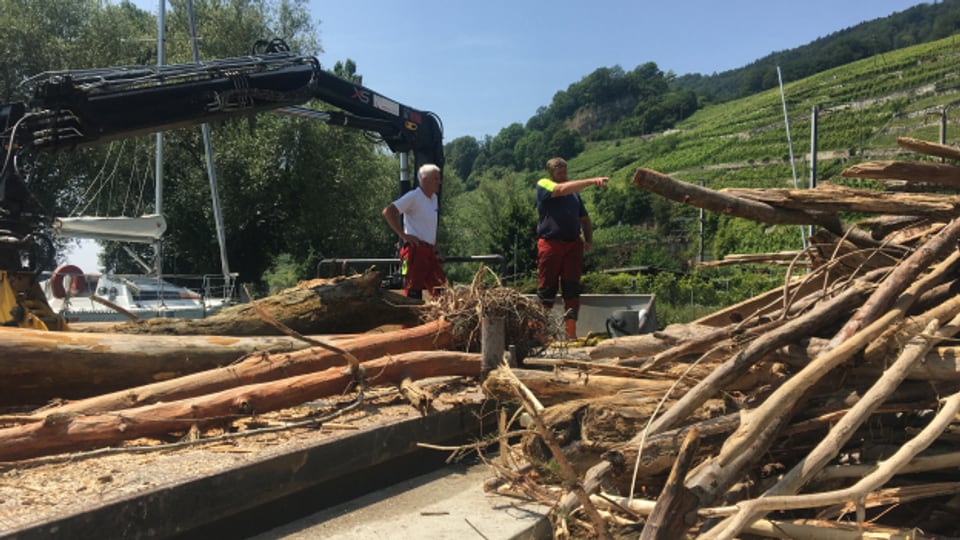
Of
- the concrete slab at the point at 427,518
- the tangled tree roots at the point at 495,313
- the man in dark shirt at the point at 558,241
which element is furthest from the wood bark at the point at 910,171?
the man in dark shirt at the point at 558,241

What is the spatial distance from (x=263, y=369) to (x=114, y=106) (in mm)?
4168

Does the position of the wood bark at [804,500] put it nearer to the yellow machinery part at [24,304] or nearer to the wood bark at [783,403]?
the wood bark at [783,403]

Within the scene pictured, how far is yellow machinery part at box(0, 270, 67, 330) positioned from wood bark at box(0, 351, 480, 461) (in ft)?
8.74

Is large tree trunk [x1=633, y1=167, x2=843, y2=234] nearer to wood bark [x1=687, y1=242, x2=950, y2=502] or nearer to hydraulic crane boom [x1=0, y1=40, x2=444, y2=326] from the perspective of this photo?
wood bark [x1=687, y1=242, x2=950, y2=502]

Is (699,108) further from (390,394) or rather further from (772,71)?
(390,394)

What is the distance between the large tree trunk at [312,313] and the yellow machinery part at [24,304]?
20.9 inches

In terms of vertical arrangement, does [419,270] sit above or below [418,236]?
below

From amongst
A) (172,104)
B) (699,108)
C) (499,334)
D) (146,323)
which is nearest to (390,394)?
(499,334)

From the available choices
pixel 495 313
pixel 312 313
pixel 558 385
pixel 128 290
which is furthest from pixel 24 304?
pixel 128 290

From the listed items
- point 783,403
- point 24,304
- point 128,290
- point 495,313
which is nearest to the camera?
point 783,403

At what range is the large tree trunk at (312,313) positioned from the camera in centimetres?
551

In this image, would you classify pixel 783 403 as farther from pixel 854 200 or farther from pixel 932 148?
pixel 932 148

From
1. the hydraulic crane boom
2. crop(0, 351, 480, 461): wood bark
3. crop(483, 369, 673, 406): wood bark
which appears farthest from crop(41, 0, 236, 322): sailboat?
crop(483, 369, 673, 406): wood bark

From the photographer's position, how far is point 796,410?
263 cm
